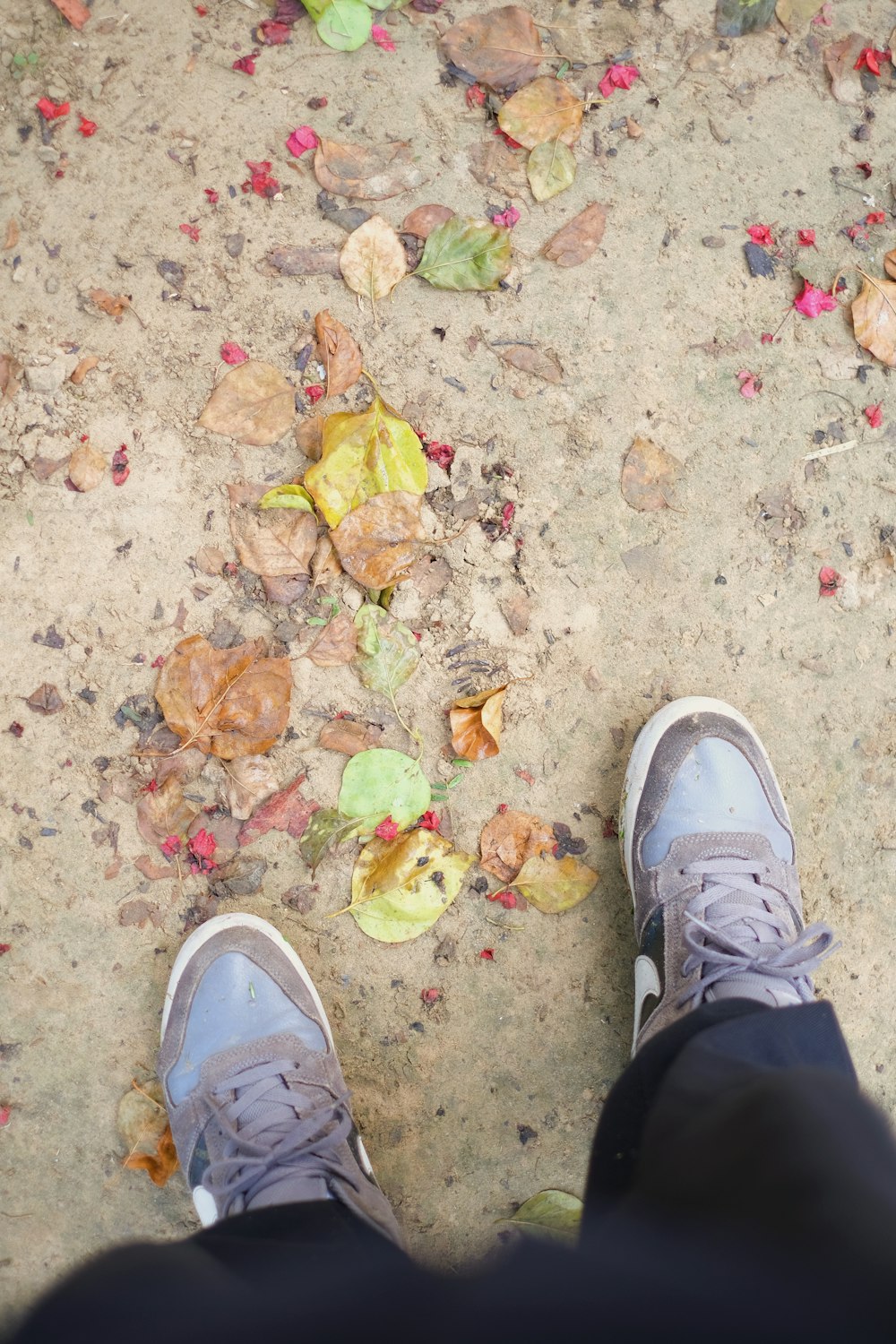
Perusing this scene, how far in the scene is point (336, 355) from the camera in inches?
61.3

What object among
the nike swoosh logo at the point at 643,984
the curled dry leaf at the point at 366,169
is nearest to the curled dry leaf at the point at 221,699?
the nike swoosh logo at the point at 643,984

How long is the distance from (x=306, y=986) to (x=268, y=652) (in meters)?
0.61

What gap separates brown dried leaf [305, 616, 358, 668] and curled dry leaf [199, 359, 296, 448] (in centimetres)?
36

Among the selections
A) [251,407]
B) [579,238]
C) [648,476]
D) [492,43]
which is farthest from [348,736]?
[492,43]

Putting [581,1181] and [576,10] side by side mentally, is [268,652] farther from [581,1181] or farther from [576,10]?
[576,10]

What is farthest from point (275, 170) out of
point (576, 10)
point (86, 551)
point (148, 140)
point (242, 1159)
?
point (242, 1159)

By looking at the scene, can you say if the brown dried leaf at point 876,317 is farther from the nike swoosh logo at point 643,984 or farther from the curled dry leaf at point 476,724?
the nike swoosh logo at point 643,984

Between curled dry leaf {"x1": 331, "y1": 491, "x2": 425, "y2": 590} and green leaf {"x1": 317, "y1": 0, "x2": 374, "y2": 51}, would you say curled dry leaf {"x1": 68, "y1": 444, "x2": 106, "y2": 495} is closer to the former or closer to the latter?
curled dry leaf {"x1": 331, "y1": 491, "x2": 425, "y2": 590}

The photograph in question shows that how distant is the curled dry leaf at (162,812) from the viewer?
Answer: 5.02ft

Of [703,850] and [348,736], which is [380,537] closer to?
[348,736]

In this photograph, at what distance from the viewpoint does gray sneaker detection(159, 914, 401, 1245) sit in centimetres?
143

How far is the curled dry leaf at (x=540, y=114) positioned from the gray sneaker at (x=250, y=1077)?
1.55m

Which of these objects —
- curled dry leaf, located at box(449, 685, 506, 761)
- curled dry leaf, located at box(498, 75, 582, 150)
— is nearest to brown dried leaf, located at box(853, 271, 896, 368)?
curled dry leaf, located at box(498, 75, 582, 150)

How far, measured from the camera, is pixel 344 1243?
1.23 metres
